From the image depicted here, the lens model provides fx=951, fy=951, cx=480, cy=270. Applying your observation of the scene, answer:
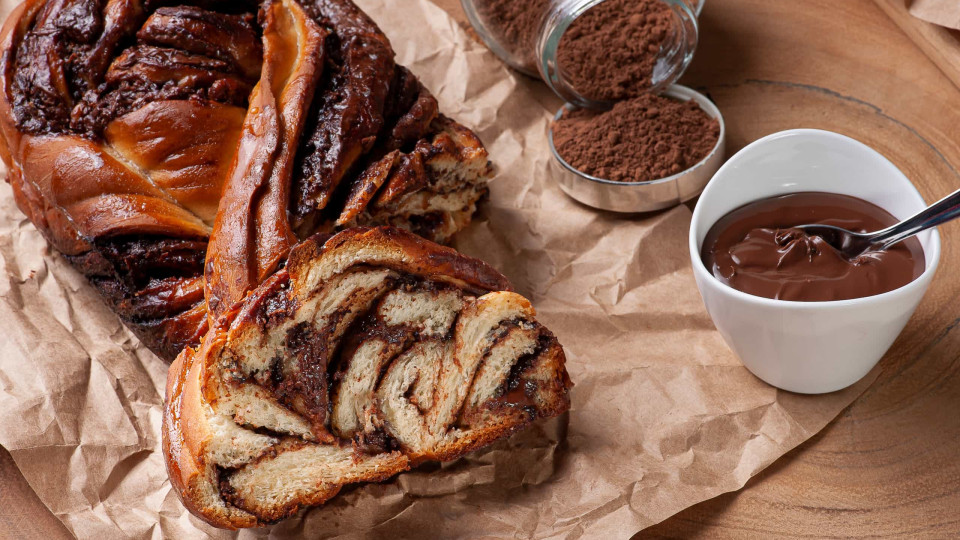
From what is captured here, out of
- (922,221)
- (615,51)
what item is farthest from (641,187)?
(922,221)

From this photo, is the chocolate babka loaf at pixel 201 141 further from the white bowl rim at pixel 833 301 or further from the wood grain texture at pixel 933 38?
the wood grain texture at pixel 933 38

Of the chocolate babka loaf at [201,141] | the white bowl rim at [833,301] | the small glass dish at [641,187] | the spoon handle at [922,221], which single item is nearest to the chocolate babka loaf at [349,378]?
the chocolate babka loaf at [201,141]

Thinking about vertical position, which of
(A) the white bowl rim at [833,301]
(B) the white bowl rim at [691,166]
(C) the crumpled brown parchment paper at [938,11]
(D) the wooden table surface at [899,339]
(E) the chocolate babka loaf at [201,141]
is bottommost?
(D) the wooden table surface at [899,339]

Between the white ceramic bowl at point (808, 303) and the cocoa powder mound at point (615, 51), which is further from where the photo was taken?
the cocoa powder mound at point (615, 51)

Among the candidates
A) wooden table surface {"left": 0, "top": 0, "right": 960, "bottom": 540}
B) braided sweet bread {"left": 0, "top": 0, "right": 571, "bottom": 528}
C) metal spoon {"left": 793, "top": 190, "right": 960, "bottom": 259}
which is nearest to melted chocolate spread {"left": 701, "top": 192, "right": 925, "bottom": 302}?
metal spoon {"left": 793, "top": 190, "right": 960, "bottom": 259}

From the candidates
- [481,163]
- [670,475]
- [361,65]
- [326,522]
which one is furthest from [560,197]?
[326,522]

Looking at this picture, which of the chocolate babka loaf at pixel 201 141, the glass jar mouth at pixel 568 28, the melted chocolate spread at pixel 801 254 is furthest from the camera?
the glass jar mouth at pixel 568 28
